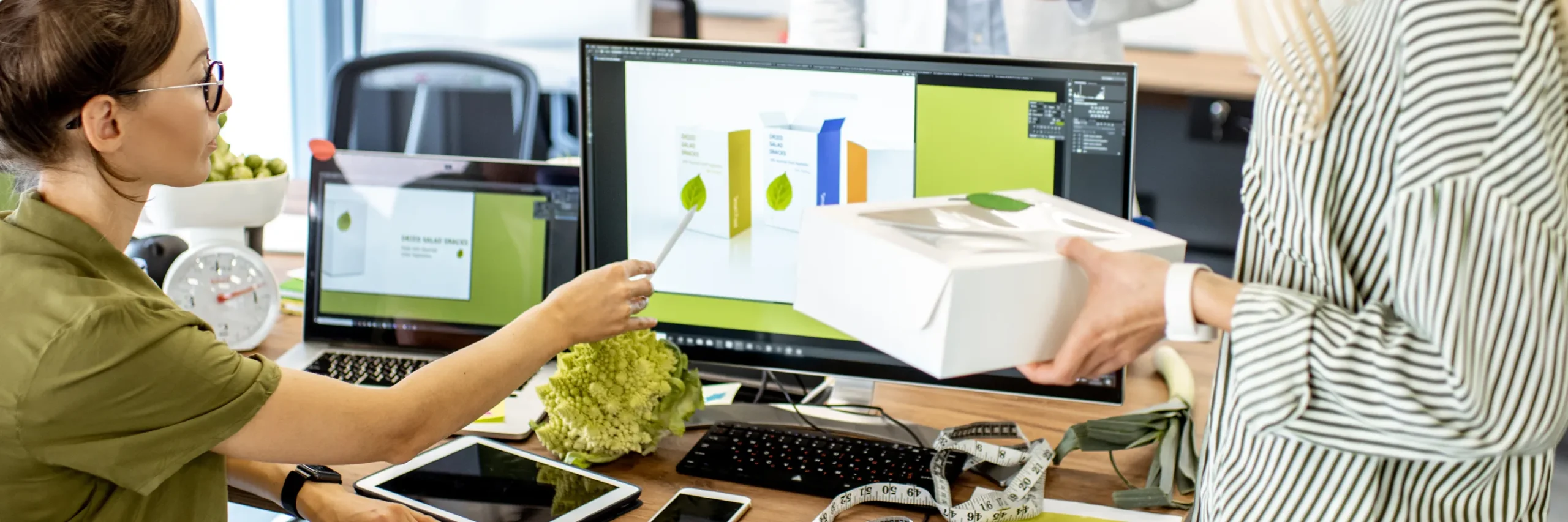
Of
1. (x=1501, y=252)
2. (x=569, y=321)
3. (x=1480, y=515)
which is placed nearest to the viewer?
(x=1501, y=252)

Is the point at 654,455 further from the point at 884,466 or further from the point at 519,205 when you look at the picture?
the point at 519,205

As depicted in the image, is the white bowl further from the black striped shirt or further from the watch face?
the black striped shirt

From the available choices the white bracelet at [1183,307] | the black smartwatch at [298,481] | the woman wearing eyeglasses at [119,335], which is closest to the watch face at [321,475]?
the black smartwatch at [298,481]

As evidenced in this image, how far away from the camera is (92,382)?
82 centimetres

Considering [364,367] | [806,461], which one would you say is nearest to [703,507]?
[806,461]

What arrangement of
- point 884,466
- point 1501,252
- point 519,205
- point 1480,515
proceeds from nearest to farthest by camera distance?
point 1501,252, point 1480,515, point 884,466, point 519,205

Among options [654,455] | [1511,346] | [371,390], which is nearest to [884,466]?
[654,455]

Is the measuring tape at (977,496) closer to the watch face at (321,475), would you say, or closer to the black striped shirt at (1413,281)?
the black striped shirt at (1413,281)

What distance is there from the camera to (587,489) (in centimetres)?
113

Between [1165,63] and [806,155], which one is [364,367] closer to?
[806,155]

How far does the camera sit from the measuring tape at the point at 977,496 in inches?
42.5

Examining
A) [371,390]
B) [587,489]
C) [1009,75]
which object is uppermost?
[1009,75]

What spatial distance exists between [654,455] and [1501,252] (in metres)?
0.80

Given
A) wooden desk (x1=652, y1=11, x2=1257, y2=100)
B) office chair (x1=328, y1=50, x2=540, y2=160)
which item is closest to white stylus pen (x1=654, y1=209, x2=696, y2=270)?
office chair (x1=328, y1=50, x2=540, y2=160)
